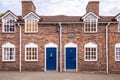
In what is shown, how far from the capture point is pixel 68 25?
24.9m

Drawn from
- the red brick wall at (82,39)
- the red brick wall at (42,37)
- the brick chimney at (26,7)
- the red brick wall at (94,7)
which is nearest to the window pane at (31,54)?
the red brick wall at (42,37)

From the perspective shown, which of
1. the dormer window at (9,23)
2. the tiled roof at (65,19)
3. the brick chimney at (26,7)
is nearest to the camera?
the dormer window at (9,23)

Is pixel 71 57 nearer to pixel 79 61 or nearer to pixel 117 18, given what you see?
pixel 79 61

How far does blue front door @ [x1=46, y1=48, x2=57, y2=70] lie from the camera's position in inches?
973

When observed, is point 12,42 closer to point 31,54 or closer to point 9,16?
point 31,54

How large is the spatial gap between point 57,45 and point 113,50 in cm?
590

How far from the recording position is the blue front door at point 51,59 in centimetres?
2470

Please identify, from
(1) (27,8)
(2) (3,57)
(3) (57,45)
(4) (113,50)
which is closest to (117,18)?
(4) (113,50)

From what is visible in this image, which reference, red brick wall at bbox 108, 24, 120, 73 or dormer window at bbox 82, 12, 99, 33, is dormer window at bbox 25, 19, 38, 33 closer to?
Result: dormer window at bbox 82, 12, 99, 33

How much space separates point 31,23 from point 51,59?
172 inches

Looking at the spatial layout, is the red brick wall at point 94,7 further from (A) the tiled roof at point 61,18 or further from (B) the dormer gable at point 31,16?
(B) the dormer gable at point 31,16

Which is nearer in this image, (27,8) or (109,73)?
(109,73)

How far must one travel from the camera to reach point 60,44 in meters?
24.7

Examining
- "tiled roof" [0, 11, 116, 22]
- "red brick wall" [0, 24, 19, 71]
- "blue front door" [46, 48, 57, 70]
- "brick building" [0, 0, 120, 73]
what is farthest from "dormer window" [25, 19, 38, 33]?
"blue front door" [46, 48, 57, 70]
